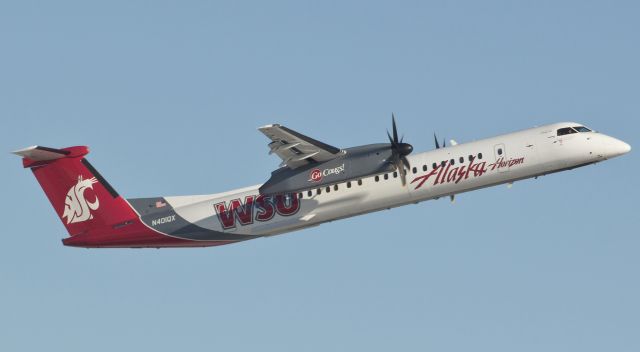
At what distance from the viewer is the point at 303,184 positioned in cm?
3409

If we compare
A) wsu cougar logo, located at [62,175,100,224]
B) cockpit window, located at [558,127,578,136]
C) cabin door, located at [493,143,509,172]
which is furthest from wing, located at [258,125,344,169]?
wsu cougar logo, located at [62,175,100,224]

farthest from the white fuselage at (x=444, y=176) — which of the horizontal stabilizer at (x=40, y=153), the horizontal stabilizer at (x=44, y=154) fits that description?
the horizontal stabilizer at (x=40, y=153)

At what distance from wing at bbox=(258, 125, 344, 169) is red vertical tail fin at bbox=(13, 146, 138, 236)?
701 cm

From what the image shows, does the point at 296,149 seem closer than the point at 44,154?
Yes

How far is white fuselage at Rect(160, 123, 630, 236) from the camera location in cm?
3334

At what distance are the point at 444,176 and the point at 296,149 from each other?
17.5 feet

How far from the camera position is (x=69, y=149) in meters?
36.8

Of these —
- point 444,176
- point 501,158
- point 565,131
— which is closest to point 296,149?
point 444,176

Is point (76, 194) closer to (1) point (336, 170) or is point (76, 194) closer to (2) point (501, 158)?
(1) point (336, 170)

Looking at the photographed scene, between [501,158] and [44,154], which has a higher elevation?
[44,154]

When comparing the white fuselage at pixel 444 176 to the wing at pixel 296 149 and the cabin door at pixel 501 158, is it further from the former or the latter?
the wing at pixel 296 149

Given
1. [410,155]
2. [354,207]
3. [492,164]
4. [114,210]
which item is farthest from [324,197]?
[114,210]

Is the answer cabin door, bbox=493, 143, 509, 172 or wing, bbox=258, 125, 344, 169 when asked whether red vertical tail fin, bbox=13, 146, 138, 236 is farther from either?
cabin door, bbox=493, 143, 509, 172

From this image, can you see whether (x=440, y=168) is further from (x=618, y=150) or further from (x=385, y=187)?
(x=618, y=150)
